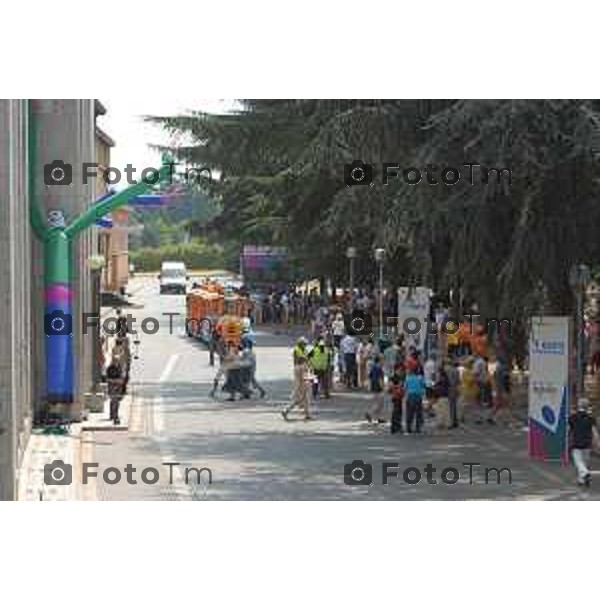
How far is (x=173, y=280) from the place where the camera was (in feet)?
246

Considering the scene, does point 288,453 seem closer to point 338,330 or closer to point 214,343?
point 338,330

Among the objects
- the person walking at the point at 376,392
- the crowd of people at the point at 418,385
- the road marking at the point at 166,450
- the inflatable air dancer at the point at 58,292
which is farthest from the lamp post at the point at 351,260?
the inflatable air dancer at the point at 58,292

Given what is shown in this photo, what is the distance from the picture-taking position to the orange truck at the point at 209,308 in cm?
4164

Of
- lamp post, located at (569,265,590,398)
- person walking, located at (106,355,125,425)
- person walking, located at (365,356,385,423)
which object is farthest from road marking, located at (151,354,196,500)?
lamp post, located at (569,265,590,398)

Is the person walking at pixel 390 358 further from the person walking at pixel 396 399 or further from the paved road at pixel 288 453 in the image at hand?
the person walking at pixel 396 399

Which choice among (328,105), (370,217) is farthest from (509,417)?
(328,105)

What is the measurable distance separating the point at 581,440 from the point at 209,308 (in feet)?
87.2

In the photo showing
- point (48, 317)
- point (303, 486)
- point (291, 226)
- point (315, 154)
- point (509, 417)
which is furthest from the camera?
point (291, 226)

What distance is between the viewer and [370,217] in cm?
2373

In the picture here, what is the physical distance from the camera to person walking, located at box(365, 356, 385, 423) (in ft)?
82.9

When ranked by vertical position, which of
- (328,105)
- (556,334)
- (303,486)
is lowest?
(303,486)

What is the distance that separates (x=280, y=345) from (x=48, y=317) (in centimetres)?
2212
